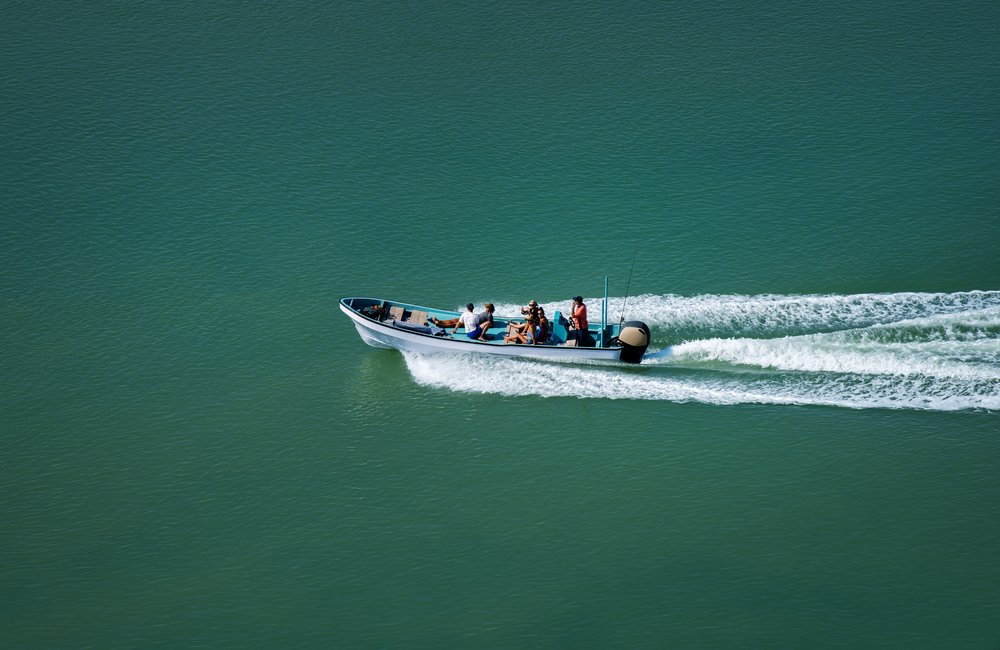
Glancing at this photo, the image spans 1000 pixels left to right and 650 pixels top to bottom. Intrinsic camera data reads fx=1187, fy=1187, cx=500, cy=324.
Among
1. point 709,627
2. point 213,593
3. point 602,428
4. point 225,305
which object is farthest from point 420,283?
point 709,627

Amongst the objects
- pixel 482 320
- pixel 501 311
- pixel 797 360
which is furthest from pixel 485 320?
pixel 797 360

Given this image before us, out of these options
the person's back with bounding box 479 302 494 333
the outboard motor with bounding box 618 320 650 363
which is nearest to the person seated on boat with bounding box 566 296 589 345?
the outboard motor with bounding box 618 320 650 363

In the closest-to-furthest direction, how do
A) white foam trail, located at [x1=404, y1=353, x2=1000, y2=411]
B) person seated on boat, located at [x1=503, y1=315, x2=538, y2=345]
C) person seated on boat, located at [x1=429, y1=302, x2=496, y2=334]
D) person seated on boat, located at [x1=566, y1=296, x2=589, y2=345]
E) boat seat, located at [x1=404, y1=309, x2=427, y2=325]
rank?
white foam trail, located at [x1=404, y1=353, x2=1000, y2=411]
person seated on boat, located at [x1=566, y1=296, x2=589, y2=345]
person seated on boat, located at [x1=503, y1=315, x2=538, y2=345]
person seated on boat, located at [x1=429, y1=302, x2=496, y2=334]
boat seat, located at [x1=404, y1=309, x2=427, y2=325]

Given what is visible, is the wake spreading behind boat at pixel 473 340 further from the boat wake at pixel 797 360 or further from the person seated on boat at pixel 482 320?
the boat wake at pixel 797 360

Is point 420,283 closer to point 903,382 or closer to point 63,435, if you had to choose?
point 63,435

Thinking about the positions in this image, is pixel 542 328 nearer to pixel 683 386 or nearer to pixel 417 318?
pixel 417 318

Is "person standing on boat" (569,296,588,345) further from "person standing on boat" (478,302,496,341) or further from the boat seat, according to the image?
the boat seat

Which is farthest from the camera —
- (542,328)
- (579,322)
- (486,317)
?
(486,317)
